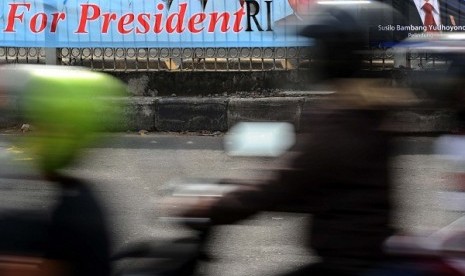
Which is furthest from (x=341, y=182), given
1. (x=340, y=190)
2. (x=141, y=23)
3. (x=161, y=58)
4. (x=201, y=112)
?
(x=161, y=58)

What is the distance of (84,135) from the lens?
2.50 m

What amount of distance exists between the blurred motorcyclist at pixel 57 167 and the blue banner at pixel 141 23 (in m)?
6.40

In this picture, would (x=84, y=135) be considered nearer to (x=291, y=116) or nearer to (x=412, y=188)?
(x=412, y=188)

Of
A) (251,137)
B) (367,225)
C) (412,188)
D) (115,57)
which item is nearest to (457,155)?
(367,225)

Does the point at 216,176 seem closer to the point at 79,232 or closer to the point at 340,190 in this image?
the point at 79,232

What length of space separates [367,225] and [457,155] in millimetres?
420

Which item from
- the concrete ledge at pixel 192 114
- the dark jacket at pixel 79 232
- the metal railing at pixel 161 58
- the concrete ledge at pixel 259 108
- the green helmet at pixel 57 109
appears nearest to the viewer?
the green helmet at pixel 57 109

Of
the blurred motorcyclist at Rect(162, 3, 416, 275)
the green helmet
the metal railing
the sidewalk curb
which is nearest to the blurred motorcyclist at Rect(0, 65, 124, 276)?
the green helmet

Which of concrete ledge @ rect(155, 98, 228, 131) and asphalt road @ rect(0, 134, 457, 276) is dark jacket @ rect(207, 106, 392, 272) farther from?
concrete ledge @ rect(155, 98, 228, 131)

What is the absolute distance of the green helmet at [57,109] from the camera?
244 centimetres

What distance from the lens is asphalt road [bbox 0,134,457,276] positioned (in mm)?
4242

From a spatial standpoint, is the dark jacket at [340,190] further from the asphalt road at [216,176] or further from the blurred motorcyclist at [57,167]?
the blurred motorcyclist at [57,167]

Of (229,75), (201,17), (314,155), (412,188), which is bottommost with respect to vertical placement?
(412,188)

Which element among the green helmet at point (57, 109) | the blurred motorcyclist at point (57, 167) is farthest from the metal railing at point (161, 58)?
the green helmet at point (57, 109)
